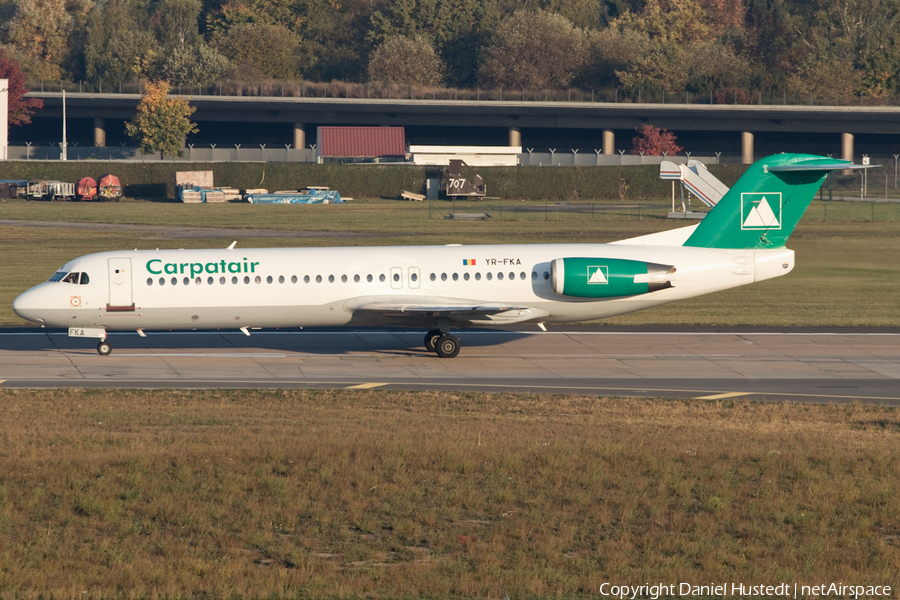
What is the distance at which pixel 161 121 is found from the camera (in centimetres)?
11981

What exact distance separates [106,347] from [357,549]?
2106 centimetres

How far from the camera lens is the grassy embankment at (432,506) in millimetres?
13508

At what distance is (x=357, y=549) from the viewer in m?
14.6

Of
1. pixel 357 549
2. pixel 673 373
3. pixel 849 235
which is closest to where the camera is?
pixel 357 549

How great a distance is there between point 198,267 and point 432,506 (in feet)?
57.8

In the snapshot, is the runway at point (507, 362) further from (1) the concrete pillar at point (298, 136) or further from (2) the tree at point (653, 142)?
(1) the concrete pillar at point (298, 136)

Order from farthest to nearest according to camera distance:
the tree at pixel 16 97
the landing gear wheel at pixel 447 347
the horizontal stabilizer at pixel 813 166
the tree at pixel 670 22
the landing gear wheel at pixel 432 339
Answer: the tree at pixel 670 22
the tree at pixel 16 97
the landing gear wheel at pixel 432 339
the landing gear wheel at pixel 447 347
the horizontal stabilizer at pixel 813 166

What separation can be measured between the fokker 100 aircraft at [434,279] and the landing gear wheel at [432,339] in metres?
0.49

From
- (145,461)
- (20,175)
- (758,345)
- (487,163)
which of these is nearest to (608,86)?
(487,163)

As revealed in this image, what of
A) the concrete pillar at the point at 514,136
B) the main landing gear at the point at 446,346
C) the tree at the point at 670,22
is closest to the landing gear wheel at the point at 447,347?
the main landing gear at the point at 446,346

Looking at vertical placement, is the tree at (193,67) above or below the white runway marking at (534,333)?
above

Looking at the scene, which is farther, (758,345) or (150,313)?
(758,345)

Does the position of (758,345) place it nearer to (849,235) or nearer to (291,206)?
(849,235)

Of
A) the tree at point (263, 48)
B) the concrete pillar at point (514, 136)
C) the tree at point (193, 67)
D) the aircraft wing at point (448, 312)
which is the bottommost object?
the aircraft wing at point (448, 312)
